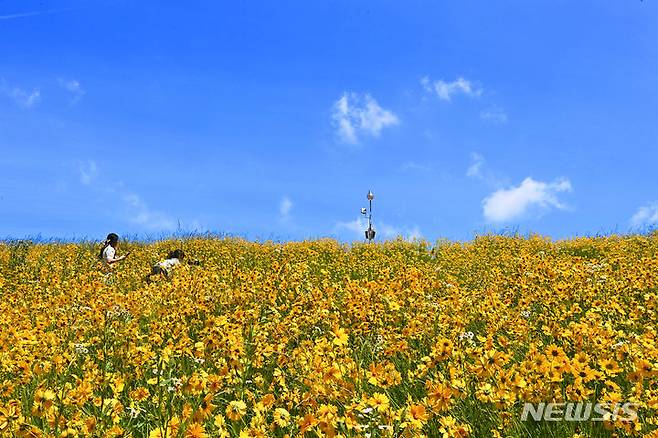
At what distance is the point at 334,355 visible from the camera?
453 centimetres

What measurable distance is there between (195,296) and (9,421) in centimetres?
534

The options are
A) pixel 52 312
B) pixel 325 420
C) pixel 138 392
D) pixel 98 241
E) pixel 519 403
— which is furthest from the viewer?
pixel 98 241

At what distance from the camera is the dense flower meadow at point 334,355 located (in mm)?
3459

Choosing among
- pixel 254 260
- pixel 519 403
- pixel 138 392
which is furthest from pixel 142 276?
pixel 519 403

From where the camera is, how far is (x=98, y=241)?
25.0 m

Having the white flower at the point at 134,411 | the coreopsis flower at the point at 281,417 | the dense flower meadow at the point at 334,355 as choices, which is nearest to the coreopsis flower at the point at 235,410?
the dense flower meadow at the point at 334,355

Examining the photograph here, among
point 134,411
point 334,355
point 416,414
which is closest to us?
point 416,414

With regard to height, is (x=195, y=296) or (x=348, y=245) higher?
(x=348, y=245)

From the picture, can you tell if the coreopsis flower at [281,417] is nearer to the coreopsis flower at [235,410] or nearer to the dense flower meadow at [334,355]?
the dense flower meadow at [334,355]

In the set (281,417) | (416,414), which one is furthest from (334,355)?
(416,414)

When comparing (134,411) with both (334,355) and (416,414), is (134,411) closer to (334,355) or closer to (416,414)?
(334,355)

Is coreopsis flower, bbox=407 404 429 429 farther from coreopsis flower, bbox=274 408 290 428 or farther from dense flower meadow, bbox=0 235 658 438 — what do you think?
coreopsis flower, bbox=274 408 290 428

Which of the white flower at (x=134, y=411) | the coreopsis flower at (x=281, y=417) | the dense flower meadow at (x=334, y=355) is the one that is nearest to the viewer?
the coreopsis flower at (x=281, y=417)

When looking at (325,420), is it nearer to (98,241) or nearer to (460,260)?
(460,260)
